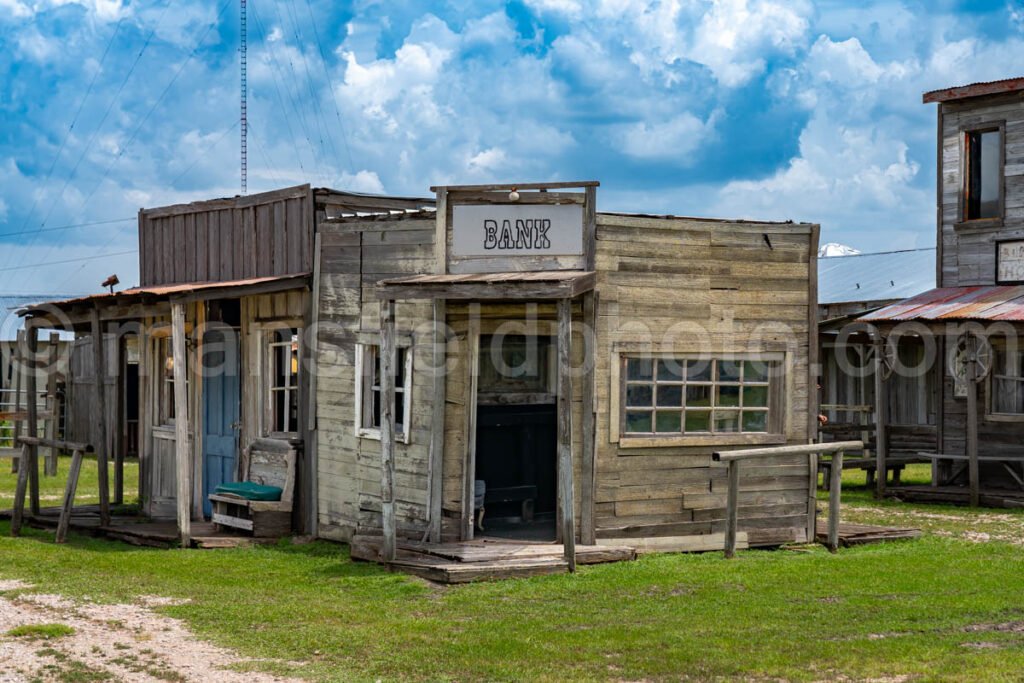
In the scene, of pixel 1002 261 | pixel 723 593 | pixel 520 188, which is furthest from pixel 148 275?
pixel 1002 261

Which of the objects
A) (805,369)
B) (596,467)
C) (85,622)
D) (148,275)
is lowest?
(85,622)

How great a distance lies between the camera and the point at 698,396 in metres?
13.8

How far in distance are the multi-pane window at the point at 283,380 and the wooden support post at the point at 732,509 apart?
202 inches

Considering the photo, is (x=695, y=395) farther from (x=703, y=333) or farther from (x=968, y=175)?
(x=968, y=175)

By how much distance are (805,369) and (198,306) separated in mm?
7471

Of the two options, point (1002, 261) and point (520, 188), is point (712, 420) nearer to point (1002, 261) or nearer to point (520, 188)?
point (520, 188)

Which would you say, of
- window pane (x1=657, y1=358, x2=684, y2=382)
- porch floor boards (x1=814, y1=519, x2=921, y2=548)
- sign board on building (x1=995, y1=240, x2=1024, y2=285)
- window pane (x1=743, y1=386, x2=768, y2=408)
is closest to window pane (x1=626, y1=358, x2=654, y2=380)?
window pane (x1=657, y1=358, x2=684, y2=382)

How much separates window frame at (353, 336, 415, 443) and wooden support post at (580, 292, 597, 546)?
1.81 m

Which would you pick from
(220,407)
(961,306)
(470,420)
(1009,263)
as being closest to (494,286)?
(470,420)

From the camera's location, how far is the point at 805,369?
14.1m

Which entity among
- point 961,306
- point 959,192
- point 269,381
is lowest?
point 269,381

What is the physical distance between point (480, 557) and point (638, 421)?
2355 millimetres

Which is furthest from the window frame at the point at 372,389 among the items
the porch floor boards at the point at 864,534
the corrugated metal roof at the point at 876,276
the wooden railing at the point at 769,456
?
the corrugated metal roof at the point at 876,276

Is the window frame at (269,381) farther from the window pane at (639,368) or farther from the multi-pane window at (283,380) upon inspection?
the window pane at (639,368)
